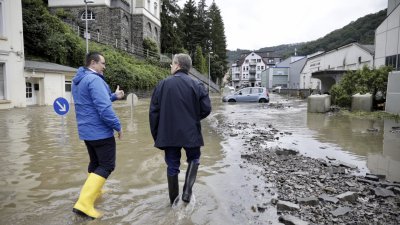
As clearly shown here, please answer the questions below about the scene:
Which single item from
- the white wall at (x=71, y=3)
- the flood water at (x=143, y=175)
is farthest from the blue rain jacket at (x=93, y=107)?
the white wall at (x=71, y=3)

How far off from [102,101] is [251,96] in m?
27.2

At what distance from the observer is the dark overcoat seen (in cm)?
404

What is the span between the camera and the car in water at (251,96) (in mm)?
30188

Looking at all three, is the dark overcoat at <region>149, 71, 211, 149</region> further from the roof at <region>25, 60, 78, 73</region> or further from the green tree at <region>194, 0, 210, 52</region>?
the green tree at <region>194, 0, 210, 52</region>

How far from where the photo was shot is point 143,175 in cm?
595

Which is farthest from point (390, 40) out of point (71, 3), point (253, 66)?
point (253, 66)

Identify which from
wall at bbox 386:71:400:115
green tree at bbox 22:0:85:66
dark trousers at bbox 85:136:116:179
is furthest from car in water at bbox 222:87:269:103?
dark trousers at bbox 85:136:116:179

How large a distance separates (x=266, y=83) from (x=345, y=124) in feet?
256

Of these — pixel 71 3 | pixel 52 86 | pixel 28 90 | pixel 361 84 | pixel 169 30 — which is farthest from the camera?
pixel 169 30

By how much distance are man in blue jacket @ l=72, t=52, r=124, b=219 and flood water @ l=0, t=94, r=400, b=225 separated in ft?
0.98

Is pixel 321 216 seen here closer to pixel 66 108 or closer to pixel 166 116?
pixel 166 116

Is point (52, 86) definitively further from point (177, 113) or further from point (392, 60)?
point (392, 60)

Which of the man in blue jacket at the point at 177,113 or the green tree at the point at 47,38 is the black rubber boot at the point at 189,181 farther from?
the green tree at the point at 47,38

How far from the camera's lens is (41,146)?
28.5 ft
